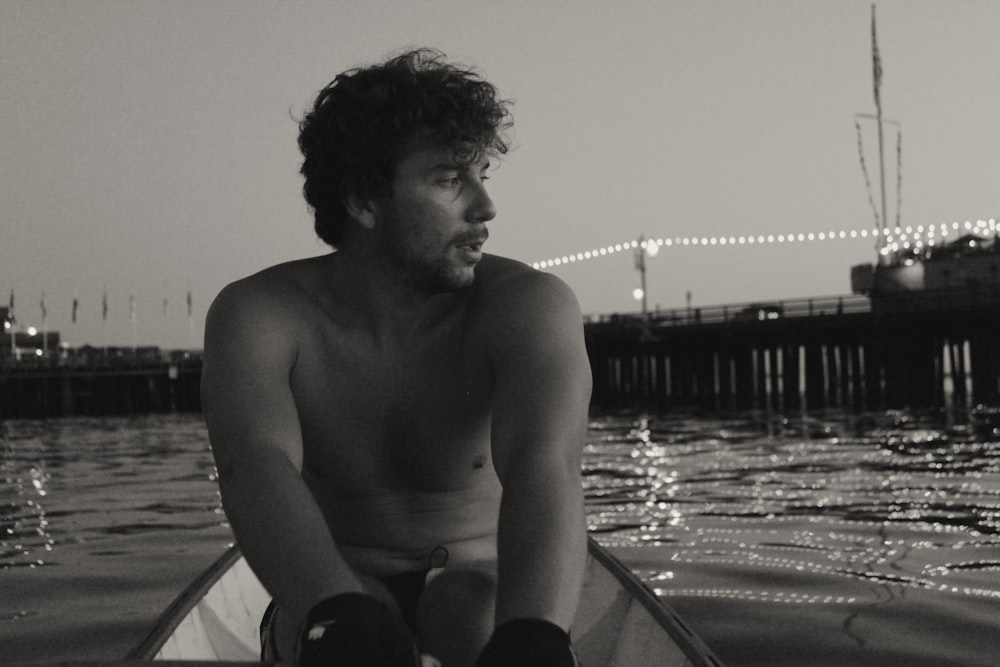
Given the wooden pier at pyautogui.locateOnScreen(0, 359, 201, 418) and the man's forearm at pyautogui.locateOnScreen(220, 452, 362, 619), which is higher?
the man's forearm at pyautogui.locateOnScreen(220, 452, 362, 619)

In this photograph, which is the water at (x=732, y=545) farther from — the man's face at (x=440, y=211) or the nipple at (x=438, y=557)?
the man's face at (x=440, y=211)

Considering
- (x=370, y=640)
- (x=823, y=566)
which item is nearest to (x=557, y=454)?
(x=370, y=640)

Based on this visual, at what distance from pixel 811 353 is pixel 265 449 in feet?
138

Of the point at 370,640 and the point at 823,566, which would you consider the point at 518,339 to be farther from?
the point at 823,566

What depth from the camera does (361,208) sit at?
9.23 feet

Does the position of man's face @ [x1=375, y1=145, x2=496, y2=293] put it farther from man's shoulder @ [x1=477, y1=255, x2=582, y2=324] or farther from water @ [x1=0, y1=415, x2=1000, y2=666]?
water @ [x1=0, y1=415, x2=1000, y2=666]

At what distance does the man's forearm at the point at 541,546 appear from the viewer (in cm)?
221

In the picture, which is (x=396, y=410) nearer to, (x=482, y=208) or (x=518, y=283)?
(x=518, y=283)

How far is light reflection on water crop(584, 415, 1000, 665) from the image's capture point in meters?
5.50

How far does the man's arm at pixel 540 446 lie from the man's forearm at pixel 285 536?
0.36m

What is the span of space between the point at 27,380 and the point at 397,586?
5259 cm

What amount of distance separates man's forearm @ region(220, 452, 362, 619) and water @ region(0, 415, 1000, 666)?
3.23 meters

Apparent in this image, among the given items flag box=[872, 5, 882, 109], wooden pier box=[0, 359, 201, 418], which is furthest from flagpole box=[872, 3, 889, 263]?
wooden pier box=[0, 359, 201, 418]

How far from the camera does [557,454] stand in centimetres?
249
